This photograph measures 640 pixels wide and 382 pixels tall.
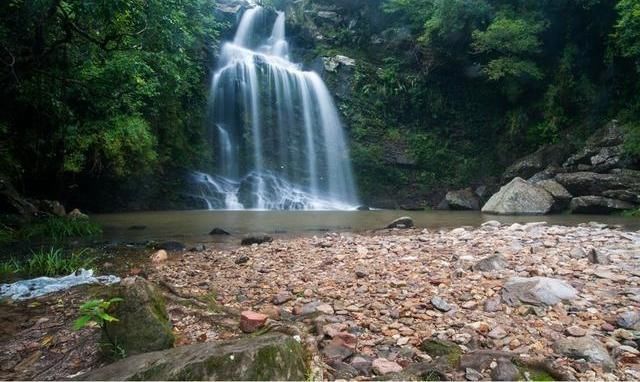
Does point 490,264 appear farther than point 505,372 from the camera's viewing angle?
Yes

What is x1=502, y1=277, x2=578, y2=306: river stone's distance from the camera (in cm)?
335

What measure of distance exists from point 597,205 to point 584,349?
41.1 ft

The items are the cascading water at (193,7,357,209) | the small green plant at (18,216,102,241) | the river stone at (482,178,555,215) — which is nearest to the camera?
the small green plant at (18,216,102,241)

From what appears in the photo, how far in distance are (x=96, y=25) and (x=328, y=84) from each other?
1463 centimetres

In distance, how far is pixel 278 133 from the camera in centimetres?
1978

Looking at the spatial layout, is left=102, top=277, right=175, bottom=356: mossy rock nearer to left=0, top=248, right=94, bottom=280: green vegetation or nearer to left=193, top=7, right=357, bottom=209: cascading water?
left=0, top=248, right=94, bottom=280: green vegetation

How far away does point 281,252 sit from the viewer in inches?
246

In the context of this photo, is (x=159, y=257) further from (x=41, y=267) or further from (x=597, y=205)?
(x=597, y=205)

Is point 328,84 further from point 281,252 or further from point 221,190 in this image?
point 281,252

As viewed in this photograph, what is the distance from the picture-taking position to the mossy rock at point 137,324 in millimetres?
2689

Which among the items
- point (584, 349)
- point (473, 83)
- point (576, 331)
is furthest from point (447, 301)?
point (473, 83)

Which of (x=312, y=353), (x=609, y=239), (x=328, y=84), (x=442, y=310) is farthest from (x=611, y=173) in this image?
(x=312, y=353)

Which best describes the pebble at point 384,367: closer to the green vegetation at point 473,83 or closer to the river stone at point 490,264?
the river stone at point 490,264

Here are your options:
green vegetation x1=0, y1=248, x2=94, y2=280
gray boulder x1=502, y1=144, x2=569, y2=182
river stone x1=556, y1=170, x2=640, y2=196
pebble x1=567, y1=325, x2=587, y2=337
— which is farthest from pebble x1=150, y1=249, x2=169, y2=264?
gray boulder x1=502, y1=144, x2=569, y2=182
